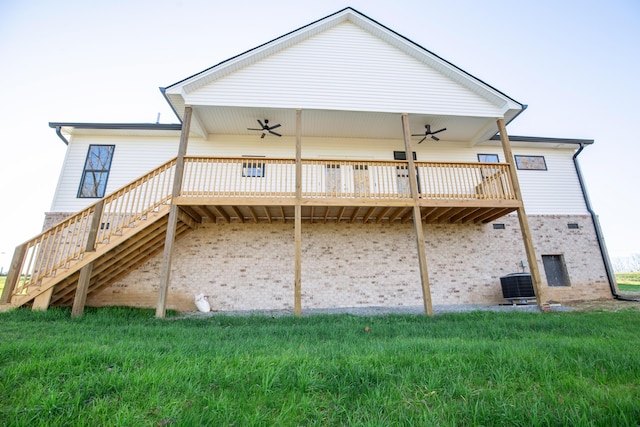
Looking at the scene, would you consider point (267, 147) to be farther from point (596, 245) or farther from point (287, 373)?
point (596, 245)

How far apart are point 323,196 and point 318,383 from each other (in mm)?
6180

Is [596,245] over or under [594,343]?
over

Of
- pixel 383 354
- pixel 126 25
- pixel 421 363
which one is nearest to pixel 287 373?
pixel 383 354

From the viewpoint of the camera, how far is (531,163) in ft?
38.7

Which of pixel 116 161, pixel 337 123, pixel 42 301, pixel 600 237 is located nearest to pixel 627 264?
pixel 600 237

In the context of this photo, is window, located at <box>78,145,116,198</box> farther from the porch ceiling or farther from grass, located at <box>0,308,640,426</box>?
grass, located at <box>0,308,640,426</box>

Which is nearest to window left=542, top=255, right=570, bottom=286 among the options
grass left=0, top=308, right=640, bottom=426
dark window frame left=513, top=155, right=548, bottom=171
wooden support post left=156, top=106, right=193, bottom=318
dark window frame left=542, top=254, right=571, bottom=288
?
dark window frame left=542, top=254, right=571, bottom=288

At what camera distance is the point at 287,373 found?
2785 millimetres

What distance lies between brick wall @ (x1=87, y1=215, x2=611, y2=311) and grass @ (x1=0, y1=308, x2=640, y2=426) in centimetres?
503

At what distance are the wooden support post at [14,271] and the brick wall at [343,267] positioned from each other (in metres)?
2.48

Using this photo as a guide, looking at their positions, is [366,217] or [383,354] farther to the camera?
[366,217]

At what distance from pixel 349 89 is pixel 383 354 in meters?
8.25

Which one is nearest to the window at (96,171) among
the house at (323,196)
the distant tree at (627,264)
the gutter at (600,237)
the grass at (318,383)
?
the house at (323,196)

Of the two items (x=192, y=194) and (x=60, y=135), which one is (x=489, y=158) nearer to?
(x=192, y=194)
